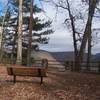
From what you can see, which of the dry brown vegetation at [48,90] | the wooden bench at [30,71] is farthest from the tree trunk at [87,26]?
the wooden bench at [30,71]

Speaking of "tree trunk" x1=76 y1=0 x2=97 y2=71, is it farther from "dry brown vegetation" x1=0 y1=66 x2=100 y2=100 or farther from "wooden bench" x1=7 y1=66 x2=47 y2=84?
"wooden bench" x1=7 y1=66 x2=47 y2=84

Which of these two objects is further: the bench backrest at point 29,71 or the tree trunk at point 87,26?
the tree trunk at point 87,26

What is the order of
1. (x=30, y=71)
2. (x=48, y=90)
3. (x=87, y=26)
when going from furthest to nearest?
(x=87, y=26)
(x=30, y=71)
(x=48, y=90)

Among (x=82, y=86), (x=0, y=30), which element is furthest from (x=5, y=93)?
(x=0, y=30)

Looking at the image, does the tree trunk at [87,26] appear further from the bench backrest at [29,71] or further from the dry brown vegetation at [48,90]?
the bench backrest at [29,71]

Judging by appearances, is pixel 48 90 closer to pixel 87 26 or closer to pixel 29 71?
pixel 29 71

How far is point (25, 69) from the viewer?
1673 cm

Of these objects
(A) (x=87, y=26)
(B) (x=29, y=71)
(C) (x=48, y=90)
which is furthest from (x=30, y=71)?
(A) (x=87, y=26)

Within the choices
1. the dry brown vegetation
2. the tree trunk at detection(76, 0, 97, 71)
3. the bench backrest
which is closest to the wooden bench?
the bench backrest

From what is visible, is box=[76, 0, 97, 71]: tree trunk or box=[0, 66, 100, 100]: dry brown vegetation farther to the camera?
box=[76, 0, 97, 71]: tree trunk

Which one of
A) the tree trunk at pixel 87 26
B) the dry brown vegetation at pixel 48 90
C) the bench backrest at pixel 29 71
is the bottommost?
the dry brown vegetation at pixel 48 90

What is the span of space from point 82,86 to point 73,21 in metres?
21.2

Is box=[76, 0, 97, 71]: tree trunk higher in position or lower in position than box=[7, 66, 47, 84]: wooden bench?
higher

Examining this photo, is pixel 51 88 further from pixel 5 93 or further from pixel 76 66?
pixel 76 66
